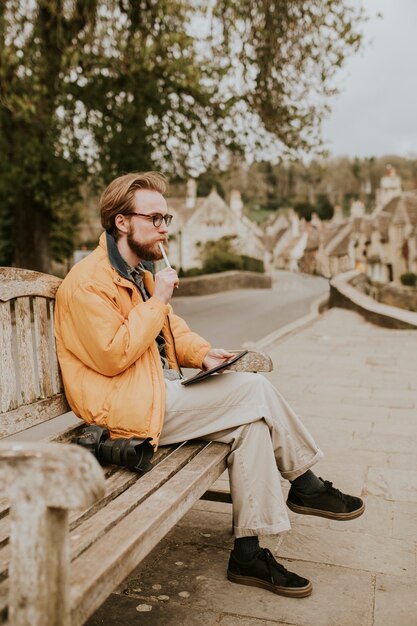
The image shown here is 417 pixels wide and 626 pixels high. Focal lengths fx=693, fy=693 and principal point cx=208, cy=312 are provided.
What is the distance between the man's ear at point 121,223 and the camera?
3314 millimetres

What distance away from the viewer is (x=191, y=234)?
6588 cm

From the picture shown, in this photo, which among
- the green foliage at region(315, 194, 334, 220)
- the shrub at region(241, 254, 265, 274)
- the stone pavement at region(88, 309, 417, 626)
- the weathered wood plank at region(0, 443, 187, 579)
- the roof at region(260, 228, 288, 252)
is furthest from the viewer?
the green foliage at region(315, 194, 334, 220)

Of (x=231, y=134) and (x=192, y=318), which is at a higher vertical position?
(x=231, y=134)

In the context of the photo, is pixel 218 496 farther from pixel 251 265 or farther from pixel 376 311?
pixel 251 265

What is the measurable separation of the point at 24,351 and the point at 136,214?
824 mm

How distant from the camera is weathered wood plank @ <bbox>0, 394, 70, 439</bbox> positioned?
9.62ft

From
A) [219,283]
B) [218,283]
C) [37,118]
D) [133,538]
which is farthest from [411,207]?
[133,538]

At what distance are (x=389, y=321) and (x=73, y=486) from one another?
41.9ft

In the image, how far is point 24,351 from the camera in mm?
3166

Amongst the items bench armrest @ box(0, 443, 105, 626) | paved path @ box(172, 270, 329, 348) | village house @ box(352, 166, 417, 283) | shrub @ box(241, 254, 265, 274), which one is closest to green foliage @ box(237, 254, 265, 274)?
shrub @ box(241, 254, 265, 274)

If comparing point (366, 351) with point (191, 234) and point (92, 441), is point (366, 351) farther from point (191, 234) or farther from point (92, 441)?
point (191, 234)

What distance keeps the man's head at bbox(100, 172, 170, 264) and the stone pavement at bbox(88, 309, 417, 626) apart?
1.49 metres

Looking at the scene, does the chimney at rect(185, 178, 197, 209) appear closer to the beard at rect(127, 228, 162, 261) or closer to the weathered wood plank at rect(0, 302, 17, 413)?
the beard at rect(127, 228, 162, 261)

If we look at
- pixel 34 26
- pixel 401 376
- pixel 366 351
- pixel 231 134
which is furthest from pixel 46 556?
pixel 231 134
